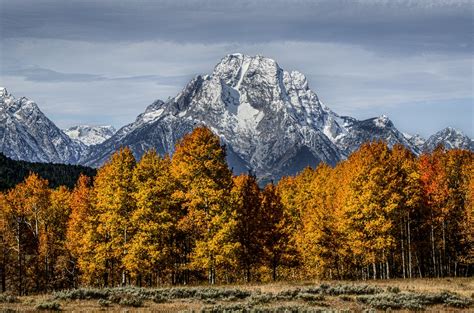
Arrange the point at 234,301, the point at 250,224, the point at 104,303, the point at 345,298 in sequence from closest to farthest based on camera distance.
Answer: the point at 104,303 < the point at 234,301 < the point at 345,298 < the point at 250,224

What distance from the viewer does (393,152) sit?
65000 mm

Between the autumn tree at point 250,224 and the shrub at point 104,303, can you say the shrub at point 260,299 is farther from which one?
the autumn tree at point 250,224

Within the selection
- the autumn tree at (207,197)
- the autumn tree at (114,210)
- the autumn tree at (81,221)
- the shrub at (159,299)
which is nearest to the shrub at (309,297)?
the shrub at (159,299)

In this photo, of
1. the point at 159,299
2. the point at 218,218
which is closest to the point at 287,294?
the point at 159,299

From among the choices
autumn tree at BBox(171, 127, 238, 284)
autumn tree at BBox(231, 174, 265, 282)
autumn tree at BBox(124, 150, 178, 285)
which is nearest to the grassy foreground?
autumn tree at BBox(171, 127, 238, 284)

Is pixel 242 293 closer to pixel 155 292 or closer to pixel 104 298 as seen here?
pixel 155 292

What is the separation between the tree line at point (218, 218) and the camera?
159 ft

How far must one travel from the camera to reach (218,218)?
4722 centimetres

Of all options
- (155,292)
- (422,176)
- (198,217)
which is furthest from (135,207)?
(422,176)

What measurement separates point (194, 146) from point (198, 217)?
629 cm

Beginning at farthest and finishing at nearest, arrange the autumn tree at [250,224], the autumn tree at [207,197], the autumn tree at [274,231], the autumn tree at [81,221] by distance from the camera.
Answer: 1. the autumn tree at [274,231]
2. the autumn tree at [81,221]
3. the autumn tree at [250,224]
4. the autumn tree at [207,197]

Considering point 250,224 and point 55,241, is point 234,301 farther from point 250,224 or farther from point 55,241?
point 55,241

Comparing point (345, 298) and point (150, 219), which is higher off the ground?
point (150, 219)

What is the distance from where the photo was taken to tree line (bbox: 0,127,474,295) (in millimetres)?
48406
